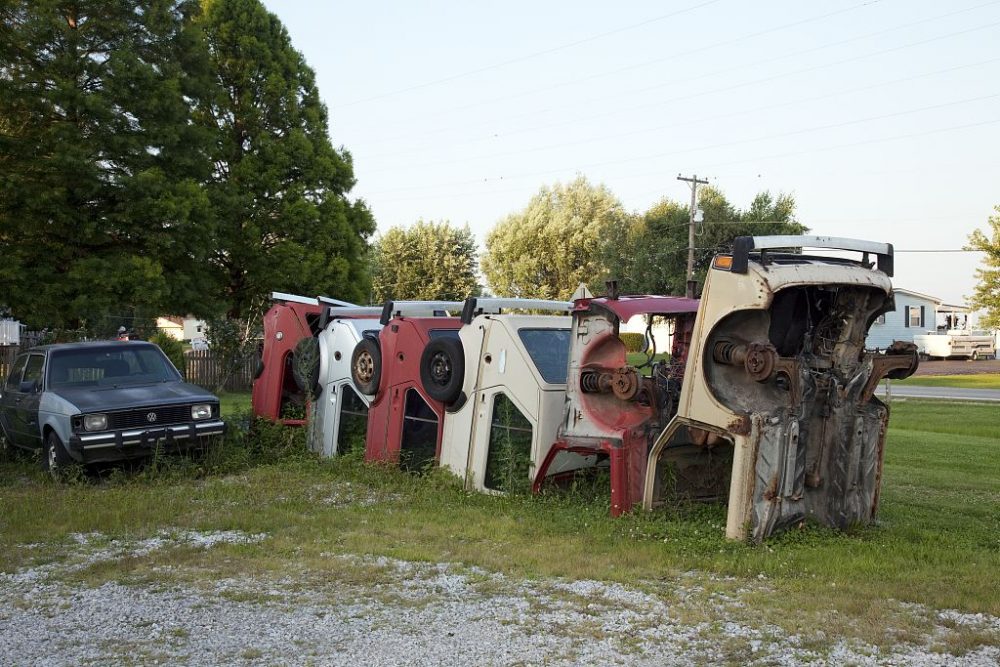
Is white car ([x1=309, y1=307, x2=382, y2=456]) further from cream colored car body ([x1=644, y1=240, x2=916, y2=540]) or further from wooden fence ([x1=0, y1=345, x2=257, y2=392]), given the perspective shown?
wooden fence ([x1=0, y1=345, x2=257, y2=392])

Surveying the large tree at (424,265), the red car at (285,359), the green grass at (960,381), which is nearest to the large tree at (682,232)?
the large tree at (424,265)

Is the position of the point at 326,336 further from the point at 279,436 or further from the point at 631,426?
the point at 631,426

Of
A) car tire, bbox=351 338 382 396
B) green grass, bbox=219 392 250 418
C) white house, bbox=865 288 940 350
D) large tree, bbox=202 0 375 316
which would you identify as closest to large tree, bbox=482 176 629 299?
white house, bbox=865 288 940 350

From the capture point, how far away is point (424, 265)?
70812 mm

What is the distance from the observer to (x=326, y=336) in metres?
12.5

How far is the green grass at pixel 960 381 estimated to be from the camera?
33.6 metres

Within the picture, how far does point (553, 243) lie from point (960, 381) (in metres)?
35.6

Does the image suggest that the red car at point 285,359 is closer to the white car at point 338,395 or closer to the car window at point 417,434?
the white car at point 338,395

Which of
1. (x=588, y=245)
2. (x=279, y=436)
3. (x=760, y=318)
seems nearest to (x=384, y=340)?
(x=279, y=436)

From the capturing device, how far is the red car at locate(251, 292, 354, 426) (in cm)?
1330

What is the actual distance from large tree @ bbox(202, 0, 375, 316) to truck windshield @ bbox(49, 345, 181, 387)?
17.8m

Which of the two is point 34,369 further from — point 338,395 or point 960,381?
point 960,381

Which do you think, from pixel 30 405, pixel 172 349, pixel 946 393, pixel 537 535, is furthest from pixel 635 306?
pixel 946 393

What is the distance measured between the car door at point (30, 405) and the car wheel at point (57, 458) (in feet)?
1.40
